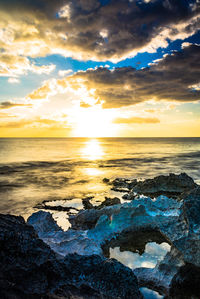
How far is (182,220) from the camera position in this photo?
5621mm

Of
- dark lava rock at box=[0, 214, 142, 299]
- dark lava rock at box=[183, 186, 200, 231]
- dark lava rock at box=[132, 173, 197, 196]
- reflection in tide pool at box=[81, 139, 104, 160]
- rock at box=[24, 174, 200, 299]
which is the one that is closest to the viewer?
dark lava rock at box=[0, 214, 142, 299]

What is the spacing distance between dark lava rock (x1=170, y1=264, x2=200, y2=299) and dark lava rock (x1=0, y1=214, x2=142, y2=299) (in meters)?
1.25

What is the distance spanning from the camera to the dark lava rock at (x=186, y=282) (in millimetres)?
4633

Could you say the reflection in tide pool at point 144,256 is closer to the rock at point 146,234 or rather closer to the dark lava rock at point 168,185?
the rock at point 146,234

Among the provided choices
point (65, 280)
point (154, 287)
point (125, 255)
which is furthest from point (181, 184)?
point (65, 280)

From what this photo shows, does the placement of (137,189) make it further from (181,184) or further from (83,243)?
(83,243)

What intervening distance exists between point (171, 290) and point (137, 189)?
11241 millimetres

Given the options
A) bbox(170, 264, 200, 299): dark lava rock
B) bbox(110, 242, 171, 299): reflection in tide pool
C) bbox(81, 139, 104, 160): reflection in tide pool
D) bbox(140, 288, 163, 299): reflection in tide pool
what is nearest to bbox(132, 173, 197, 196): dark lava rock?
bbox(110, 242, 171, 299): reflection in tide pool

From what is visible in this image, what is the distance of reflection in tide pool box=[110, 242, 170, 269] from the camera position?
20.0ft

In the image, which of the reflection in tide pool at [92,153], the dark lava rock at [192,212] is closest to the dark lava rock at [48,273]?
the dark lava rock at [192,212]

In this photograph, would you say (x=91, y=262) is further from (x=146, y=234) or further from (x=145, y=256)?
(x=146, y=234)

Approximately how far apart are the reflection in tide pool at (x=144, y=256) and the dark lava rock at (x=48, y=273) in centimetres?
210

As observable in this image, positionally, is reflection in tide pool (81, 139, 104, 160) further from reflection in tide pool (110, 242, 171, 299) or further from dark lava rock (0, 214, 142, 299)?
dark lava rock (0, 214, 142, 299)

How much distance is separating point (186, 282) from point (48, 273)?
10.5 feet
